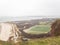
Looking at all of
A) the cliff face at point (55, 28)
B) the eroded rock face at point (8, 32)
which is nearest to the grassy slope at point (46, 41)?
the cliff face at point (55, 28)

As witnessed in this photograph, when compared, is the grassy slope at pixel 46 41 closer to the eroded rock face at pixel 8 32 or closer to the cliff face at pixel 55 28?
the cliff face at pixel 55 28

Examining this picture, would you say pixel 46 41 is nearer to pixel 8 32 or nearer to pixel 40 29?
pixel 40 29

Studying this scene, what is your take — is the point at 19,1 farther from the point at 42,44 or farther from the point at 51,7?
the point at 42,44

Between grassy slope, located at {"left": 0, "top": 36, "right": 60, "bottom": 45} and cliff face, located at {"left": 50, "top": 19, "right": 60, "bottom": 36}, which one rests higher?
cliff face, located at {"left": 50, "top": 19, "right": 60, "bottom": 36}

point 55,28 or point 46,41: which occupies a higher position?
point 55,28

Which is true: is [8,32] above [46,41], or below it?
above

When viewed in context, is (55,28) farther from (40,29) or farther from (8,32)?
(8,32)

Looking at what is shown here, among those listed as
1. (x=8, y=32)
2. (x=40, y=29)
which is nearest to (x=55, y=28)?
(x=40, y=29)

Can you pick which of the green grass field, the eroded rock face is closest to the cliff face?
the green grass field

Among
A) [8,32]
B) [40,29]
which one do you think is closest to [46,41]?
[40,29]

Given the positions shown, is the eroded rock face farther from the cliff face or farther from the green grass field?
the cliff face
